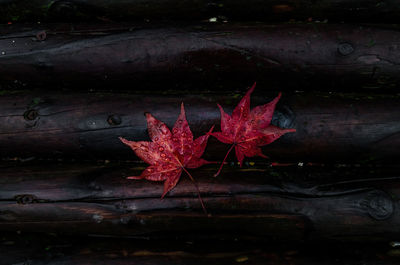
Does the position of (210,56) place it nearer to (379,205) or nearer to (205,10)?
(205,10)

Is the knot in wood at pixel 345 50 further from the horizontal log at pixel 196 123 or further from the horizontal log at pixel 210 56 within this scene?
the horizontal log at pixel 196 123

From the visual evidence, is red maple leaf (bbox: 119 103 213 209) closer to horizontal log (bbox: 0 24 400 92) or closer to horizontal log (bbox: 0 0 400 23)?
horizontal log (bbox: 0 24 400 92)

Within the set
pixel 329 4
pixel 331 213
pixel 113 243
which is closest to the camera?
pixel 331 213

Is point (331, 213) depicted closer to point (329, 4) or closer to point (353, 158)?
point (353, 158)

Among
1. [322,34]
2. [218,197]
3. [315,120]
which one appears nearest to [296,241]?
[218,197]

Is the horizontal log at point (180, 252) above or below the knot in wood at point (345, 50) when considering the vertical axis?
below

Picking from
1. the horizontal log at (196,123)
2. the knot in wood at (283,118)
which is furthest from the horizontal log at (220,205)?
the knot in wood at (283,118)
